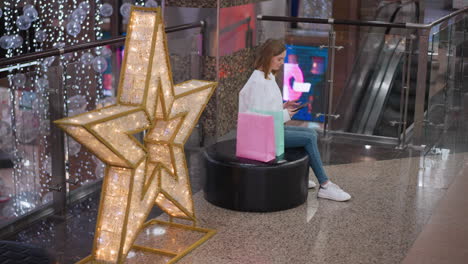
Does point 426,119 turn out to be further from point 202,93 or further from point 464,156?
point 202,93

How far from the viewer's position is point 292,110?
5.20m

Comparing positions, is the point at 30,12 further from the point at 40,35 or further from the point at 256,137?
the point at 256,137

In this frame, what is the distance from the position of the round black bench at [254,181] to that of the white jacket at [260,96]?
0.37m

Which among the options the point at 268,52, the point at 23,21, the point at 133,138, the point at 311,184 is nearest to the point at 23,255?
the point at 133,138

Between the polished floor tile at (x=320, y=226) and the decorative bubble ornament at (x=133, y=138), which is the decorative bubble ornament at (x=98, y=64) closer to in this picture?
the polished floor tile at (x=320, y=226)

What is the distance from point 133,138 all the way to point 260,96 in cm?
137

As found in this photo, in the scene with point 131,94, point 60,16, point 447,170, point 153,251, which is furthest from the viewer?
point 60,16

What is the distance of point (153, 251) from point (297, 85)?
11.0 feet

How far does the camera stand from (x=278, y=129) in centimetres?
496

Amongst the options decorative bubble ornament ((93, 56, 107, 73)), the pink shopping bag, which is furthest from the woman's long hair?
decorative bubble ornament ((93, 56, 107, 73))

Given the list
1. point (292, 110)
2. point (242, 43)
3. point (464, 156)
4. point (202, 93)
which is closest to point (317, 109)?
point (242, 43)

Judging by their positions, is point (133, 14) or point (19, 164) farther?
point (19, 164)

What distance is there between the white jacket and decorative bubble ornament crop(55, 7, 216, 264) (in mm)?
773

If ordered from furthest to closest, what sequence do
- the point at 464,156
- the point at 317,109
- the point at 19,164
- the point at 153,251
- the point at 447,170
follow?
the point at 317,109, the point at 464,156, the point at 447,170, the point at 19,164, the point at 153,251
